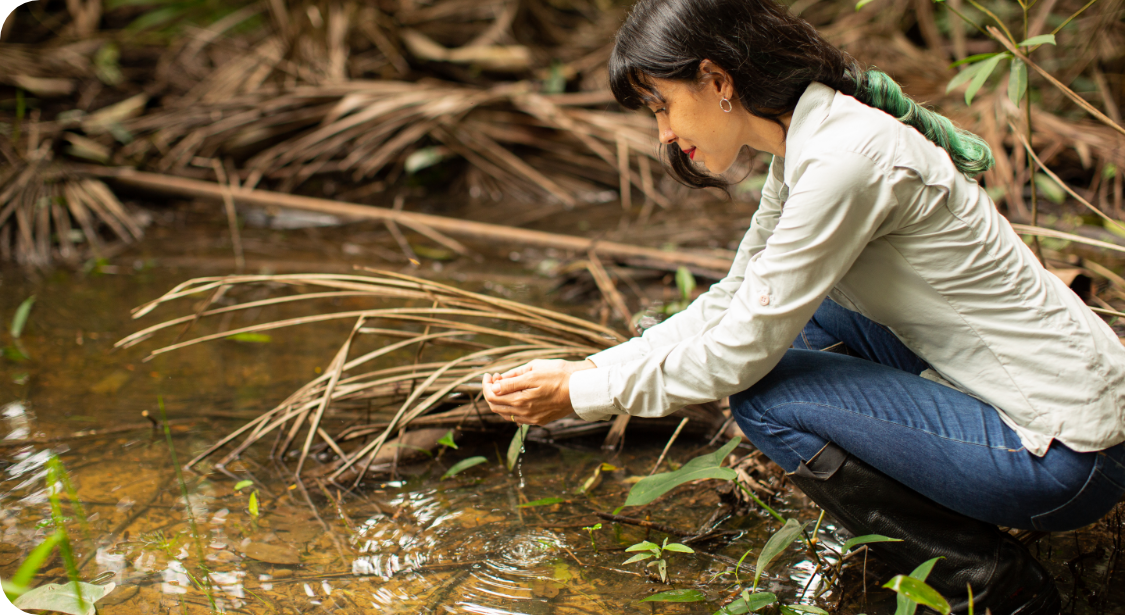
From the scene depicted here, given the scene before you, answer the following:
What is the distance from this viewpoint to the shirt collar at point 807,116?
1032mm

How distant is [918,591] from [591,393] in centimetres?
51

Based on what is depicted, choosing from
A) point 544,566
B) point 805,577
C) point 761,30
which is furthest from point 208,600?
point 761,30

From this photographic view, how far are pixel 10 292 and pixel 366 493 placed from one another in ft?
6.67

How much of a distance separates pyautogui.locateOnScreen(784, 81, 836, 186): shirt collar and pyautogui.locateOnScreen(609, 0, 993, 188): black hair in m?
0.02

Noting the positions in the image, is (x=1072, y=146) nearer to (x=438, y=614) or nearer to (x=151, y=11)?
(x=438, y=614)

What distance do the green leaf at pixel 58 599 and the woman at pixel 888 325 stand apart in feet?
2.26

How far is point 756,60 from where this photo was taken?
1031mm

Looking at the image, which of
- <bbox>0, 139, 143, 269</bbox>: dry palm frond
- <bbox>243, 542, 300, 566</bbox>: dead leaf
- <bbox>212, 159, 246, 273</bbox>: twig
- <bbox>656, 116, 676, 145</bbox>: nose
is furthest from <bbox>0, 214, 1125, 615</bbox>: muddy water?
<bbox>0, 139, 143, 269</bbox>: dry palm frond

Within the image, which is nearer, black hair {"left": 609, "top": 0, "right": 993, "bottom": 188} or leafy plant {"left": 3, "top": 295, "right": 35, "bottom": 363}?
black hair {"left": 609, "top": 0, "right": 993, "bottom": 188}

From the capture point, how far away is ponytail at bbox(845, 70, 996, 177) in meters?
1.08

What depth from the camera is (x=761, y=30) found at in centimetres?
102

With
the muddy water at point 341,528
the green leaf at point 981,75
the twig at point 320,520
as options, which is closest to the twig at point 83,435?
the muddy water at point 341,528

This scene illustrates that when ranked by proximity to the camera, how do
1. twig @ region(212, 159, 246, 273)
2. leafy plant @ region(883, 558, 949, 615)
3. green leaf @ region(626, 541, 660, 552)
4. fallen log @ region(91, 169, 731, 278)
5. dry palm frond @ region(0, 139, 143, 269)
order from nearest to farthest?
leafy plant @ region(883, 558, 949, 615)
green leaf @ region(626, 541, 660, 552)
fallen log @ region(91, 169, 731, 278)
twig @ region(212, 159, 246, 273)
dry palm frond @ region(0, 139, 143, 269)

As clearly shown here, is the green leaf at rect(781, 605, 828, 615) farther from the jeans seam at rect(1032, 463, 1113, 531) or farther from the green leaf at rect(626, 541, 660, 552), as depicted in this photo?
the jeans seam at rect(1032, 463, 1113, 531)
